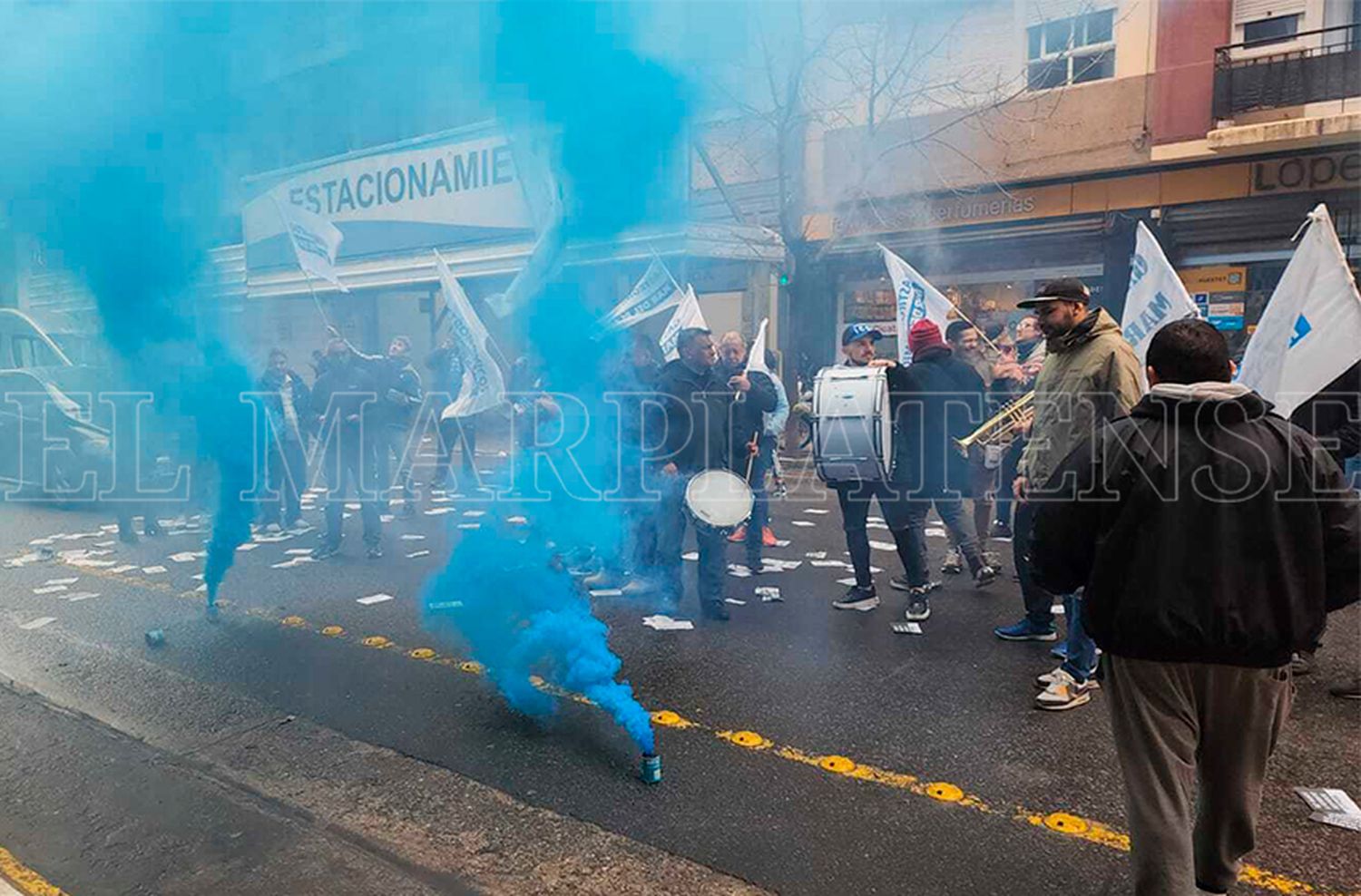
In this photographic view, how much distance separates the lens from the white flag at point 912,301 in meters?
7.53

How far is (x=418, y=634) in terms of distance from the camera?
5.35 metres

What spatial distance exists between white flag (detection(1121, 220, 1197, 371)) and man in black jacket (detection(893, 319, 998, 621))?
1417 millimetres

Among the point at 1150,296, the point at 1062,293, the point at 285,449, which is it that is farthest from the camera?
the point at 285,449

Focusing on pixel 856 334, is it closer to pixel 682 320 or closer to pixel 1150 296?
pixel 1150 296

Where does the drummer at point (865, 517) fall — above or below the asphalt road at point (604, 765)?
above

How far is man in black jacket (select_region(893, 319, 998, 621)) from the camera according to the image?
543 cm

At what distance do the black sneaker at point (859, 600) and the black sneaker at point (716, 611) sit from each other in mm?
766

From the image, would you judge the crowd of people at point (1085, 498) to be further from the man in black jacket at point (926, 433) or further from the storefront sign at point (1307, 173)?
the storefront sign at point (1307, 173)

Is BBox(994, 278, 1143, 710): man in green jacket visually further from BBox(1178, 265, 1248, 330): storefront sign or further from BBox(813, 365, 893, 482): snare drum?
BBox(1178, 265, 1248, 330): storefront sign

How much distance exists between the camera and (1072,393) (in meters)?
3.93

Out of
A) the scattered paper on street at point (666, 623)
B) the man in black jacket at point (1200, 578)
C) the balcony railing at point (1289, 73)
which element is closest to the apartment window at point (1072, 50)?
the balcony railing at point (1289, 73)

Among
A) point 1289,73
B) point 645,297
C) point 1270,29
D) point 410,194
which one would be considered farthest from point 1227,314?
point 410,194

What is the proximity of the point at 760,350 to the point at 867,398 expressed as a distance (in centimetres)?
355

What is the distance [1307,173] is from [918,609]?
9.99m
